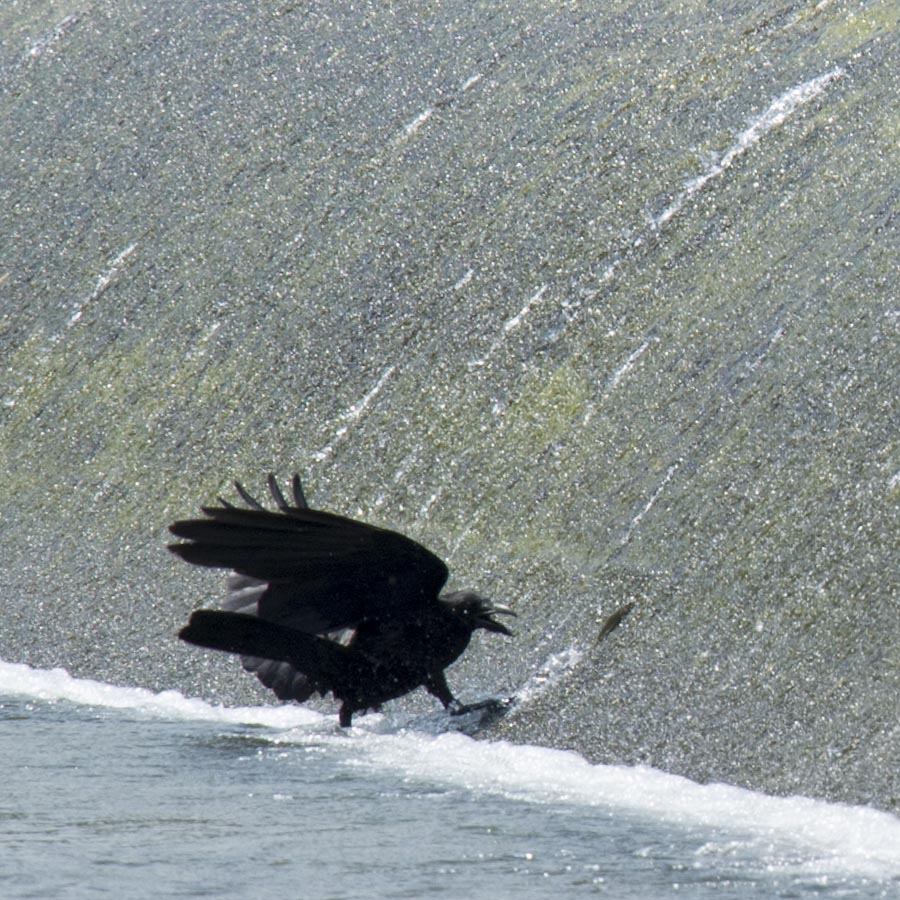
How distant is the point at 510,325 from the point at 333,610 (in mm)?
2488

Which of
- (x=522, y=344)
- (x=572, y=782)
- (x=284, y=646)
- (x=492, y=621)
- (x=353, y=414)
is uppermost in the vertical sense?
(x=522, y=344)

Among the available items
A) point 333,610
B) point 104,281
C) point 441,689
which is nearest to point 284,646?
point 333,610

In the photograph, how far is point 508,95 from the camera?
373 inches

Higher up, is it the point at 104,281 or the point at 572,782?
the point at 104,281

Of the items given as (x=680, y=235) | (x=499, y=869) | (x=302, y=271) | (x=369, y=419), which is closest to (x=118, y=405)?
(x=302, y=271)

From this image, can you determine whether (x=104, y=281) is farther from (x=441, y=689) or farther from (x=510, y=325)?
(x=441, y=689)

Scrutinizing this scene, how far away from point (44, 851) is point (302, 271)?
16.9 ft

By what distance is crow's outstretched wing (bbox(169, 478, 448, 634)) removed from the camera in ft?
16.6

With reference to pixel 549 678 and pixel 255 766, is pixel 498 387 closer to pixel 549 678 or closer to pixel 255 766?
pixel 549 678

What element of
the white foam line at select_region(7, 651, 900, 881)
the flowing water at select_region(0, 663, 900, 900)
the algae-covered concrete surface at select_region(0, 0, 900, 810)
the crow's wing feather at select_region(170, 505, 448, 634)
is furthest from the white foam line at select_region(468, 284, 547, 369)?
the crow's wing feather at select_region(170, 505, 448, 634)

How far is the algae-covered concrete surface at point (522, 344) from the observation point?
5.49 metres

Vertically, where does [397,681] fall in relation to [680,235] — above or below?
below

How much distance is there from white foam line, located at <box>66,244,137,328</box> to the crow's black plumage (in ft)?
14.6

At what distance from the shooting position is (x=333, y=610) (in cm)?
560
